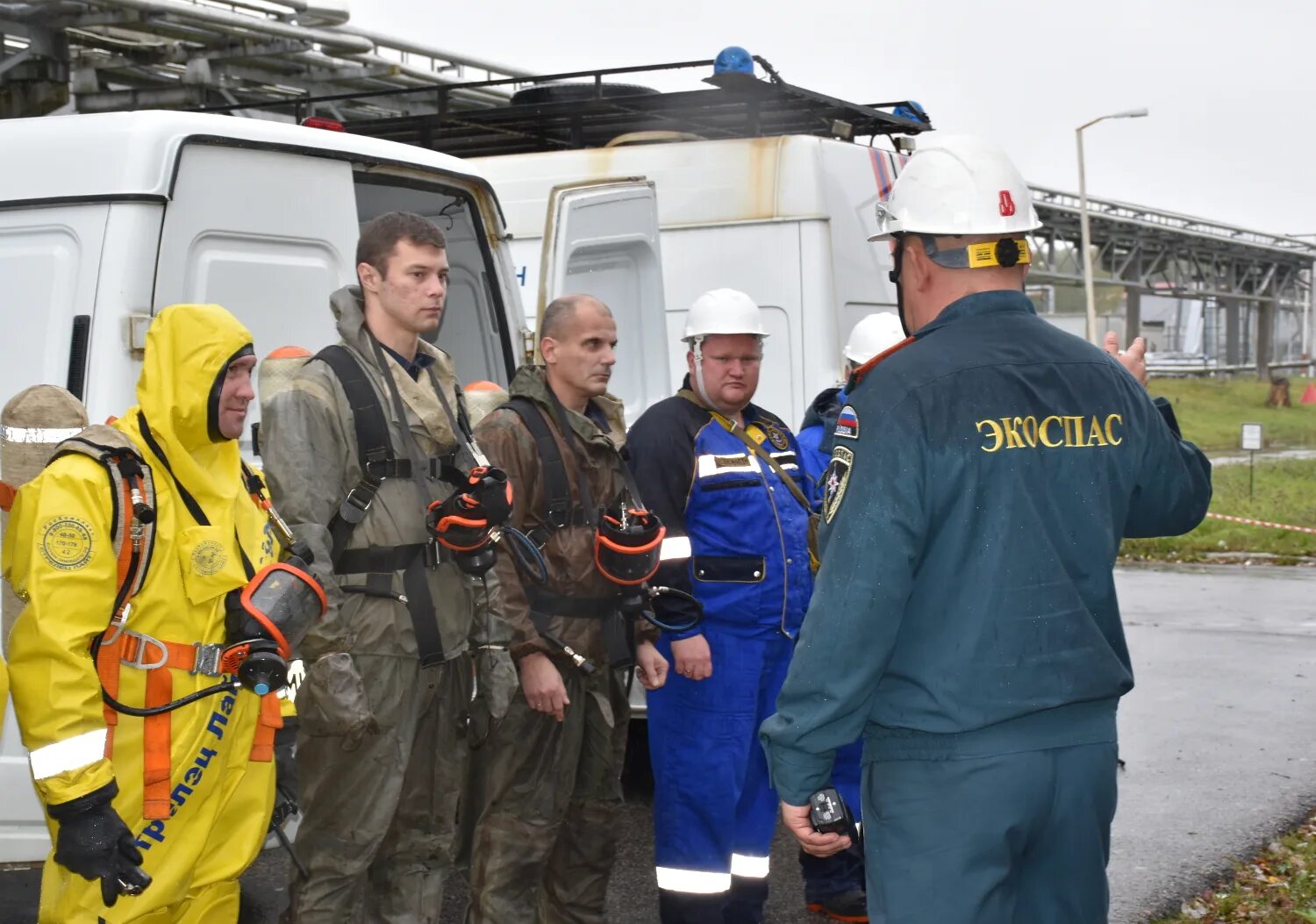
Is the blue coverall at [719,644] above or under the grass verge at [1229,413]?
above

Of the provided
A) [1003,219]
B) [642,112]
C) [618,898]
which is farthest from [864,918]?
[642,112]

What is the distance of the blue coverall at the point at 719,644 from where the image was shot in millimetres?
4828

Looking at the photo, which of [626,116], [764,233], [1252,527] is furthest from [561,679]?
[1252,527]

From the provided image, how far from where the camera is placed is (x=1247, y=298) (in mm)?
65625

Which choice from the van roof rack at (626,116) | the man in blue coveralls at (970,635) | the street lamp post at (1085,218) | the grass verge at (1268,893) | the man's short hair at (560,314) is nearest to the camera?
the man in blue coveralls at (970,635)

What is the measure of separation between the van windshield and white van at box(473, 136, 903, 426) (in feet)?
3.10

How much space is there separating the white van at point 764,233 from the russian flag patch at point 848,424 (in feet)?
12.7

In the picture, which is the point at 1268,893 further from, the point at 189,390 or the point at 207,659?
the point at 189,390

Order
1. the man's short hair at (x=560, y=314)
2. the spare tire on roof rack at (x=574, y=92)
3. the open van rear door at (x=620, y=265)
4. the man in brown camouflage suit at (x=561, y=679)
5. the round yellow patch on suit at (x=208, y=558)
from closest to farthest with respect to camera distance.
Answer: the round yellow patch on suit at (x=208, y=558) → the man in brown camouflage suit at (x=561, y=679) → the man's short hair at (x=560, y=314) → the open van rear door at (x=620, y=265) → the spare tire on roof rack at (x=574, y=92)

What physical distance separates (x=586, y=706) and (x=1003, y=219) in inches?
86.1

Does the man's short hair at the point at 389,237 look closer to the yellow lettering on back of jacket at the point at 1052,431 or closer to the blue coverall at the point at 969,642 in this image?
the blue coverall at the point at 969,642

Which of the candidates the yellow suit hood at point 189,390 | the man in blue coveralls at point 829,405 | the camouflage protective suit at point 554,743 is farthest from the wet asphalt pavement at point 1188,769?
the yellow suit hood at point 189,390

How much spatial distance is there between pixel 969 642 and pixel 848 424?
0.47 metres

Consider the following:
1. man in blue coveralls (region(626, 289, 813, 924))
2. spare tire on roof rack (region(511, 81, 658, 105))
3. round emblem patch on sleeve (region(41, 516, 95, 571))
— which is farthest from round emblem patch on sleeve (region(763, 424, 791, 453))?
spare tire on roof rack (region(511, 81, 658, 105))
